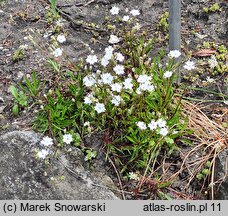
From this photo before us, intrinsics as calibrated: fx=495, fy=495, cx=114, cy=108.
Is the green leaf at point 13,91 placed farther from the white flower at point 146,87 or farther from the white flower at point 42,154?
the white flower at point 146,87

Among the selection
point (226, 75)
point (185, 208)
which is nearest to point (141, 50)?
point (226, 75)

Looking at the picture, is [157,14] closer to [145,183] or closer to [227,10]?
[227,10]

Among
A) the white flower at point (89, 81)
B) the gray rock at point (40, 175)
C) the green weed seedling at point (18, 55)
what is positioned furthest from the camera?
the green weed seedling at point (18, 55)

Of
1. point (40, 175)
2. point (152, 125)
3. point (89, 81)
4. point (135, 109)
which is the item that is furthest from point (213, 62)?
point (40, 175)

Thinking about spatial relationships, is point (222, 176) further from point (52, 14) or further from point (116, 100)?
point (52, 14)

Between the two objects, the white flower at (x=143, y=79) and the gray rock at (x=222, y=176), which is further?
the white flower at (x=143, y=79)

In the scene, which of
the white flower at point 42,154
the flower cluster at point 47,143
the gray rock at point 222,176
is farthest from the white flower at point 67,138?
the gray rock at point 222,176

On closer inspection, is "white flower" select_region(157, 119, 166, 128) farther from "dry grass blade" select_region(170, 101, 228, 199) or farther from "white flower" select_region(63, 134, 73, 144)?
"white flower" select_region(63, 134, 73, 144)
